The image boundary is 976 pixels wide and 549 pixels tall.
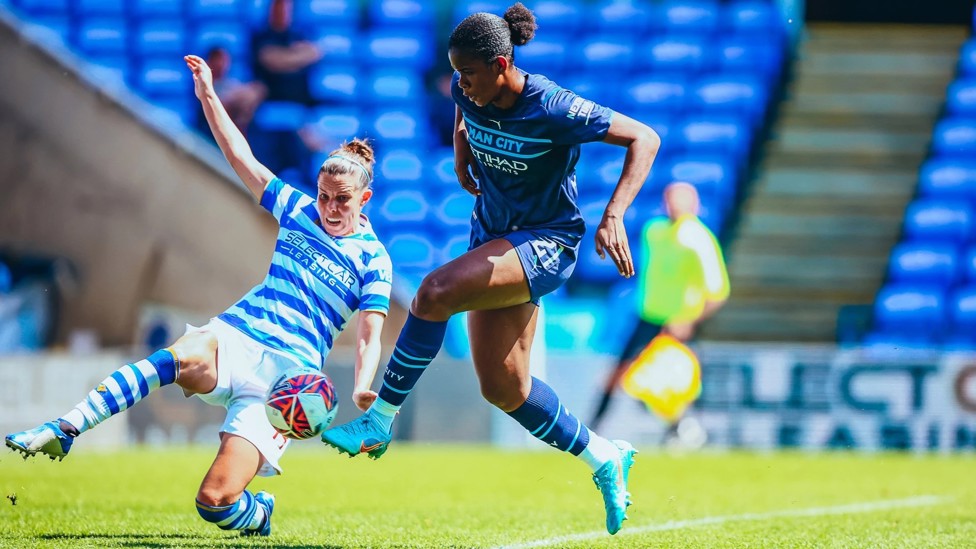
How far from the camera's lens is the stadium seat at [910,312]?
12.8 metres

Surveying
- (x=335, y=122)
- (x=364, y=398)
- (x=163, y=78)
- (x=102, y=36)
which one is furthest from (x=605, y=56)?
(x=364, y=398)

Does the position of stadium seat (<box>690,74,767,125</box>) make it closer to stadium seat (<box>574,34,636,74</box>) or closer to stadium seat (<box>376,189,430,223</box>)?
stadium seat (<box>574,34,636,74</box>)

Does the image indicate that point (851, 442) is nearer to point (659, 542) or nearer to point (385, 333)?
point (385, 333)

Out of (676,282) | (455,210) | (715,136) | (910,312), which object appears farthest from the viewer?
(715,136)

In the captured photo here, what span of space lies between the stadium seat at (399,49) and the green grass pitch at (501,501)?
18.8 feet

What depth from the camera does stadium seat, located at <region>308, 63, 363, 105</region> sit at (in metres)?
14.2

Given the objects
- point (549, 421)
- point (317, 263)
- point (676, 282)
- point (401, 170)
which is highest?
point (317, 263)

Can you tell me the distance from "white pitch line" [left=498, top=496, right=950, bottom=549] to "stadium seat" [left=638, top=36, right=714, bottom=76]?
8415 millimetres

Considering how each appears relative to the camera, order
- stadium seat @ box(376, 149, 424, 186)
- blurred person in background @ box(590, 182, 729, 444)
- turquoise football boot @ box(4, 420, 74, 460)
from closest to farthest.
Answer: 1. turquoise football boot @ box(4, 420, 74, 460)
2. blurred person in background @ box(590, 182, 729, 444)
3. stadium seat @ box(376, 149, 424, 186)

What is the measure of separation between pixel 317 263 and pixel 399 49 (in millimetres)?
10077

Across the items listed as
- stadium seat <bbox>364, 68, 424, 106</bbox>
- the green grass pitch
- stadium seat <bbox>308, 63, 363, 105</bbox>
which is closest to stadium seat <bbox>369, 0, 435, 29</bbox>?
stadium seat <bbox>364, 68, 424, 106</bbox>

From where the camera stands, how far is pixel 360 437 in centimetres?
443

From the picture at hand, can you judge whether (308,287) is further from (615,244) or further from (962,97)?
(962,97)

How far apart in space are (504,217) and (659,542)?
139 cm
